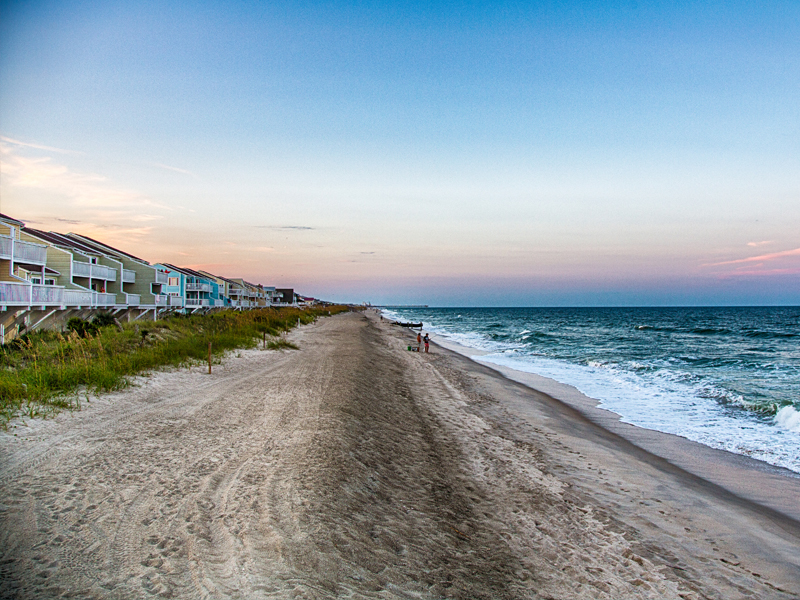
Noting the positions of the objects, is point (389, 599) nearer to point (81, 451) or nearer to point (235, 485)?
point (235, 485)

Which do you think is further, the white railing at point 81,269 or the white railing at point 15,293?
the white railing at point 81,269

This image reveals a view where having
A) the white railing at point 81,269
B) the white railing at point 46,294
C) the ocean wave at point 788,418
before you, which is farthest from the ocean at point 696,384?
the white railing at point 81,269

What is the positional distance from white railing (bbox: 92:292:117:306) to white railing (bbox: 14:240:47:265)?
4.03 meters

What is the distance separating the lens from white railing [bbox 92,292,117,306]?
2988 centimetres

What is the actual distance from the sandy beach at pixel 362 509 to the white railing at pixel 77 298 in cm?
1939

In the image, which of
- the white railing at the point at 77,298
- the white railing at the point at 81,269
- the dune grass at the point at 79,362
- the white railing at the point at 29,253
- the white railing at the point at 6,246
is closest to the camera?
the dune grass at the point at 79,362

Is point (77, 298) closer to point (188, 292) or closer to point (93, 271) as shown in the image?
point (93, 271)

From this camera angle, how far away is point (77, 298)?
88.0 feet

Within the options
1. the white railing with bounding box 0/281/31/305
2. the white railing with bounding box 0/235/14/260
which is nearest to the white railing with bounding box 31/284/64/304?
the white railing with bounding box 0/281/31/305

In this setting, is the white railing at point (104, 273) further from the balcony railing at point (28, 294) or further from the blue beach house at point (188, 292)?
the balcony railing at point (28, 294)

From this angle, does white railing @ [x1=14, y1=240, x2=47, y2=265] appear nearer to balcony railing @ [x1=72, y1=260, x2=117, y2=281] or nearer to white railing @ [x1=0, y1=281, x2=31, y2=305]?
white railing @ [x1=0, y1=281, x2=31, y2=305]

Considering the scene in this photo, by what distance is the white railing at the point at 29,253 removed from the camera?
78.3ft

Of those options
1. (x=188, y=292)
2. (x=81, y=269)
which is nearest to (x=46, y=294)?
(x=81, y=269)

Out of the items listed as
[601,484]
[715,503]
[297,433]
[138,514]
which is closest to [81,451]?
[138,514]
